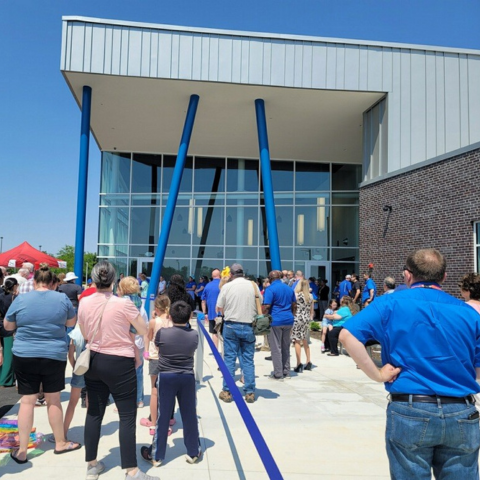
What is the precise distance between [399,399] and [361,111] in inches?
667

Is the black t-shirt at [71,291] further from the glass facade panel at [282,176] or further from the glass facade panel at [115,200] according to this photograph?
the glass facade panel at [282,176]

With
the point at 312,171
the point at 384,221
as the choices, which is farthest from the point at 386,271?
the point at 312,171

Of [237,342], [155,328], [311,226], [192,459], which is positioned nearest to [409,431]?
[192,459]

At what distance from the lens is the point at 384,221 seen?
15.5 meters

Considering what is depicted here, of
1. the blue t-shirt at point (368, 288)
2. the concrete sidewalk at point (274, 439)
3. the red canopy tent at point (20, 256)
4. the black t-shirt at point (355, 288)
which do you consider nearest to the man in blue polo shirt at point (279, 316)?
the concrete sidewalk at point (274, 439)

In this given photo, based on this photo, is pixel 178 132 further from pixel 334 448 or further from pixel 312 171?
pixel 334 448

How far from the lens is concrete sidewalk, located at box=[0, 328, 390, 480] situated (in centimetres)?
415

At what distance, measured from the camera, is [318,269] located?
23.2 metres

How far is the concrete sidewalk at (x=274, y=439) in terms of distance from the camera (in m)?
4.15

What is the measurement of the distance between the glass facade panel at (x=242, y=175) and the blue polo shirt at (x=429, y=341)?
21.9 metres

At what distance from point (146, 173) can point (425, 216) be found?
584 inches

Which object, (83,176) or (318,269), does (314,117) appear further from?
(83,176)

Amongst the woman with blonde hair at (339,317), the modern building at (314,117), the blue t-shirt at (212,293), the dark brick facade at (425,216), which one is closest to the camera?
the blue t-shirt at (212,293)

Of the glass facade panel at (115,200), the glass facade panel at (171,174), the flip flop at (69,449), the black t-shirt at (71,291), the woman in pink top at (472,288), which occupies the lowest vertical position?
the flip flop at (69,449)
